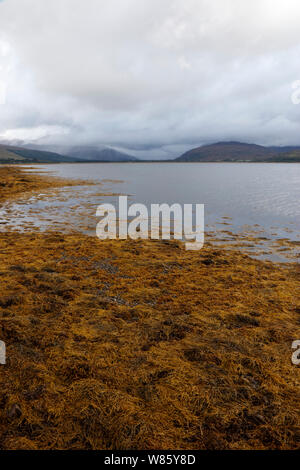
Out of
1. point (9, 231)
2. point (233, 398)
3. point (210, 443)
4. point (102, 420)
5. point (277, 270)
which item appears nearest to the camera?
point (210, 443)

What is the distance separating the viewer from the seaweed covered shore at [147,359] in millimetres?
4168

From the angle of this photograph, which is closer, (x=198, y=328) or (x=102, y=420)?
(x=102, y=420)

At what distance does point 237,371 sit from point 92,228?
16466 millimetres

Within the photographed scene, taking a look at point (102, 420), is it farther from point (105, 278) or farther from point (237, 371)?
point (105, 278)

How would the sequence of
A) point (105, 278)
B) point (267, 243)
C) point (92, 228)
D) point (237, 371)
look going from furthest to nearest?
point (92, 228)
point (267, 243)
point (105, 278)
point (237, 371)

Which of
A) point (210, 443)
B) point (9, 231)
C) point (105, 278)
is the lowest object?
point (210, 443)

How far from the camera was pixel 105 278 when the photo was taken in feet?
34.3

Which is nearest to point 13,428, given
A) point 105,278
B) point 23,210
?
point 105,278

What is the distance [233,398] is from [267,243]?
13620 mm

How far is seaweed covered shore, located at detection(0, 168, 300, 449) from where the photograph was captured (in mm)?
4168

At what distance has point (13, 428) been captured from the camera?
13.5 feet

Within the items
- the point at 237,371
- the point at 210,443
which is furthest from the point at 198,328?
the point at 210,443

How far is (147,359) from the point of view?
580 cm

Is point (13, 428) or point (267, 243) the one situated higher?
point (267, 243)
